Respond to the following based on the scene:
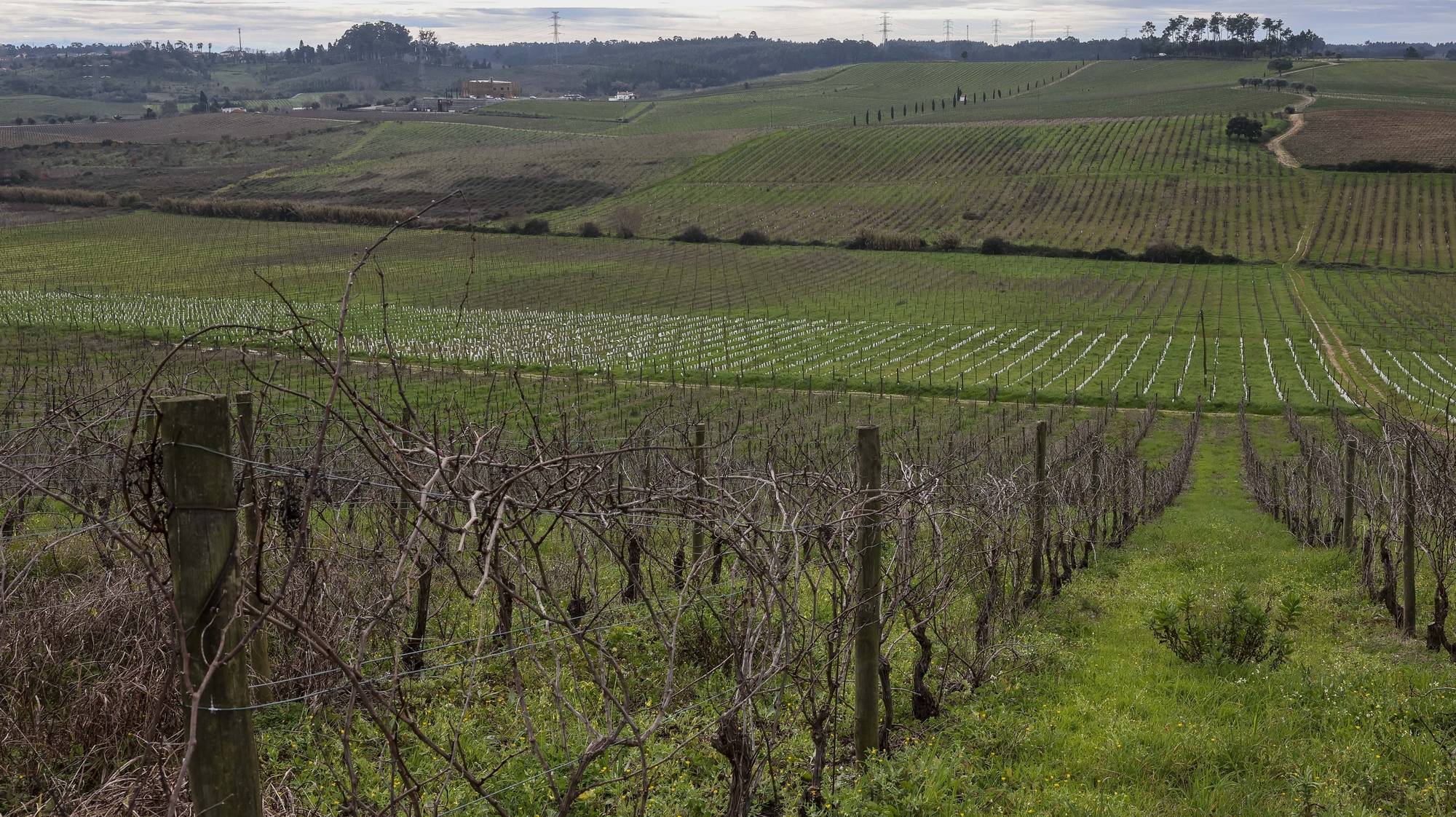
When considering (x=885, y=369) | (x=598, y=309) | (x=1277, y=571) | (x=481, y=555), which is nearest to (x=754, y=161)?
(x=598, y=309)

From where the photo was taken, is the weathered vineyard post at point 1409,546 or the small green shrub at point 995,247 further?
the small green shrub at point 995,247

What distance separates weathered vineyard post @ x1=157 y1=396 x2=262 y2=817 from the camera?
8.64 ft

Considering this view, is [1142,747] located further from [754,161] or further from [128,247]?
[754,161]

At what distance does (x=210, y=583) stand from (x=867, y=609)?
3332mm

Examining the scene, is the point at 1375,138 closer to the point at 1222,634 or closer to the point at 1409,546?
Answer: the point at 1409,546

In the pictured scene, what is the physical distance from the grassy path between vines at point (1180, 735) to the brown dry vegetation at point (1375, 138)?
8044cm

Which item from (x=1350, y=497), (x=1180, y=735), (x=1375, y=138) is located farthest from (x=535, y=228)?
(x=1180, y=735)

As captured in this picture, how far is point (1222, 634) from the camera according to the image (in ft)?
25.0

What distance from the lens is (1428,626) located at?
787 cm

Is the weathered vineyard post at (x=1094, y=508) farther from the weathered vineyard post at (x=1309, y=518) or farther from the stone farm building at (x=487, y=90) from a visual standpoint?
the stone farm building at (x=487, y=90)

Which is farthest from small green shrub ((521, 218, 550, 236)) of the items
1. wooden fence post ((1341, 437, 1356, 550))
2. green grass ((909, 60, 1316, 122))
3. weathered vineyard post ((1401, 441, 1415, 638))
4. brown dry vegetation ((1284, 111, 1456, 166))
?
weathered vineyard post ((1401, 441, 1415, 638))

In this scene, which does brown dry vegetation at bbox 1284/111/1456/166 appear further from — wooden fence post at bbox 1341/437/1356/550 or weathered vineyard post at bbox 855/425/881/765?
weathered vineyard post at bbox 855/425/881/765

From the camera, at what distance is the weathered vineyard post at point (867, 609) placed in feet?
17.0

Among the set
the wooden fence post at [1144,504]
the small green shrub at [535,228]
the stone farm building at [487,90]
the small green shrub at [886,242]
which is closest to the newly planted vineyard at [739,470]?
the wooden fence post at [1144,504]
